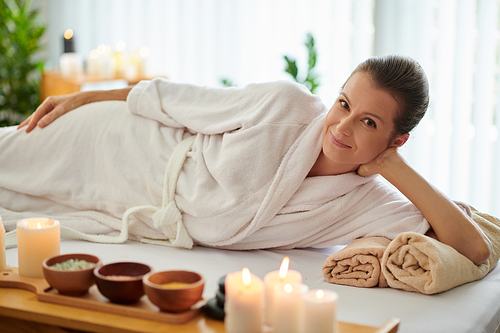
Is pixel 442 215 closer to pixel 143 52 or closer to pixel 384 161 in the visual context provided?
pixel 384 161

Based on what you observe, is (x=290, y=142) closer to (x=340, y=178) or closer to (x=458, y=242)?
(x=340, y=178)

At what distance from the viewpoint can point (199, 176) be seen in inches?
57.4

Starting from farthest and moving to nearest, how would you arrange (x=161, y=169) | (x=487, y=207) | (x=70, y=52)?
(x=70, y=52) < (x=487, y=207) < (x=161, y=169)

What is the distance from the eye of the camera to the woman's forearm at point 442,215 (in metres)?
1.22

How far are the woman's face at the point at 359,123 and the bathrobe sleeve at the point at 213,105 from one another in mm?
180

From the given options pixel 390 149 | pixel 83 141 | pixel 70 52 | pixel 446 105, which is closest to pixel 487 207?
pixel 446 105

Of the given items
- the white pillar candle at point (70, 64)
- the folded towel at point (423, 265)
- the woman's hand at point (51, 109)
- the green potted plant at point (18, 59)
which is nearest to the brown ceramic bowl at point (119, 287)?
the folded towel at point (423, 265)

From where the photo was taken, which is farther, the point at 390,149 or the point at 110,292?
the point at 390,149

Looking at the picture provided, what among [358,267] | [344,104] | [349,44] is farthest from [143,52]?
[358,267]

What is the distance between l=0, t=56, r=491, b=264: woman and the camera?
4.19 ft

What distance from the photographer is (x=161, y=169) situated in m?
1.53

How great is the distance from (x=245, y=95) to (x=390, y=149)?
1.69 feet

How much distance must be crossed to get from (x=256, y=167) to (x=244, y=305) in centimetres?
67

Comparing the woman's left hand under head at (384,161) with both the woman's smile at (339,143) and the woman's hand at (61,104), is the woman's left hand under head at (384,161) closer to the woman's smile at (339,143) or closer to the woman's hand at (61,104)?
the woman's smile at (339,143)
